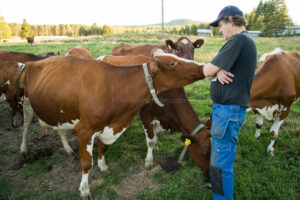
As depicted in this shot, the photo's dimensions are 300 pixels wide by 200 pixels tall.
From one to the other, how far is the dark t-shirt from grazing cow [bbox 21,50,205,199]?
1.16 ft

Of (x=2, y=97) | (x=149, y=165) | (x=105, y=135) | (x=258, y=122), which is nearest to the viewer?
(x=105, y=135)

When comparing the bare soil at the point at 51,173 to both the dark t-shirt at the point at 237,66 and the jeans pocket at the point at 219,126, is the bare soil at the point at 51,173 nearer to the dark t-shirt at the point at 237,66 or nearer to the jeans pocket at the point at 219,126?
the jeans pocket at the point at 219,126

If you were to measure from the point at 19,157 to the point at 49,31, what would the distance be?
140017mm

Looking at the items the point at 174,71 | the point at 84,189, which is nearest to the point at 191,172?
the point at 84,189

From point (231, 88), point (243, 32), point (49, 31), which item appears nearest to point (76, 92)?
point (231, 88)

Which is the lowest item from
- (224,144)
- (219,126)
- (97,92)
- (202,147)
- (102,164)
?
(102,164)

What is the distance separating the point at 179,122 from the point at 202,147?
575 millimetres

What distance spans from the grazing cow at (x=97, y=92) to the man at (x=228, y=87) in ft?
1.17

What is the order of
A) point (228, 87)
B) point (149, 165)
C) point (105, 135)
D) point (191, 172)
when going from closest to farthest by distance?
point (228, 87)
point (105, 135)
point (191, 172)
point (149, 165)

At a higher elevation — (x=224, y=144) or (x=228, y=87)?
(x=228, y=87)

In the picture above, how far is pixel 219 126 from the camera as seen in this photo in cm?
243

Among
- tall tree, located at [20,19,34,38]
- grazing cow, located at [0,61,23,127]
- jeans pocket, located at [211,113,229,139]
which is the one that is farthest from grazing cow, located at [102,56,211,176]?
tall tree, located at [20,19,34,38]

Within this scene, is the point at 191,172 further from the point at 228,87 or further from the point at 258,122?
the point at 258,122

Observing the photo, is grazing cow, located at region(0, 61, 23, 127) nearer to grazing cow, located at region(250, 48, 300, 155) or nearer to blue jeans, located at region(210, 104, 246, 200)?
blue jeans, located at region(210, 104, 246, 200)
